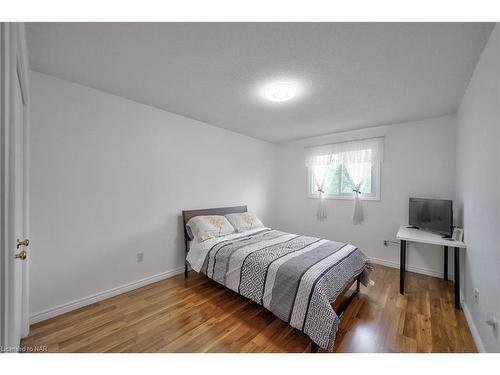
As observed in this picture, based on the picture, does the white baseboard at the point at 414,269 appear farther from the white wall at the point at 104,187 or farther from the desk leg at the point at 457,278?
the white wall at the point at 104,187

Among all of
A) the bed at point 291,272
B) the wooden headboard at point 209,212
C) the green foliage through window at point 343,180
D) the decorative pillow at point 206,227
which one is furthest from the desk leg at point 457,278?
the wooden headboard at point 209,212

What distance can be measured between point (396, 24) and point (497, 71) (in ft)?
2.33

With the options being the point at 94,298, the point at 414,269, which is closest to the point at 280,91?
the point at 94,298

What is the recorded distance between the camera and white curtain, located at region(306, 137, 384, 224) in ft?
11.1

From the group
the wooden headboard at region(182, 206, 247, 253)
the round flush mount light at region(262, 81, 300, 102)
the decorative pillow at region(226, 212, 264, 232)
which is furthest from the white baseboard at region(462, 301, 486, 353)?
the wooden headboard at region(182, 206, 247, 253)

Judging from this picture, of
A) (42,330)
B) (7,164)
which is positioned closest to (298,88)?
(7,164)

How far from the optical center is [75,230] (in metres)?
2.07

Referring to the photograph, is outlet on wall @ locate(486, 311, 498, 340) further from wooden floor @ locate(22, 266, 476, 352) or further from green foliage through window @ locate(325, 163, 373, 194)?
green foliage through window @ locate(325, 163, 373, 194)

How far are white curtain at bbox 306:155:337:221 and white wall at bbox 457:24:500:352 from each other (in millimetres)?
1952

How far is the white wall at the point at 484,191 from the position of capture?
50.4 inches

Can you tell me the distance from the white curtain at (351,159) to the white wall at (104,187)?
211 cm

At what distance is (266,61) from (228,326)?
2.35 metres

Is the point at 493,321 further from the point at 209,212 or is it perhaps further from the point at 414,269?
the point at 209,212

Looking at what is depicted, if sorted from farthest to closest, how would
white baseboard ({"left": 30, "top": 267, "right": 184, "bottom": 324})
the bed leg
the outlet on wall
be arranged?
white baseboard ({"left": 30, "top": 267, "right": 184, "bottom": 324}) < the bed leg < the outlet on wall
